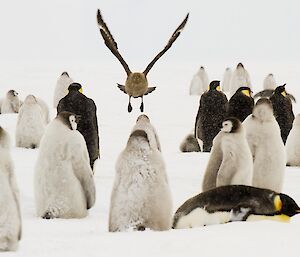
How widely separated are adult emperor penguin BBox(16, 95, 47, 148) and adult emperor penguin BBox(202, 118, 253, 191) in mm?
5366

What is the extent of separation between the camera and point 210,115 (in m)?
11.3

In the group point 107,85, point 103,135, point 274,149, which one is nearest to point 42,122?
point 103,135

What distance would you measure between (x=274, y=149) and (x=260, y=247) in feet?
10.9

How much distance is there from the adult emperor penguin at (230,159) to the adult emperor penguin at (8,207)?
2.27 metres

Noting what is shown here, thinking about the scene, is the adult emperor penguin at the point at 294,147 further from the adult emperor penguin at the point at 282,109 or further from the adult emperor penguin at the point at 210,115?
the adult emperor penguin at the point at 210,115

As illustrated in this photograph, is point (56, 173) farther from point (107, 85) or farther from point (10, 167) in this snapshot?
point (107, 85)

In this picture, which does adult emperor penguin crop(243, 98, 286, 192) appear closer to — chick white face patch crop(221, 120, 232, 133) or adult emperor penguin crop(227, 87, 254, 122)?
chick white face patch crop(221, 120, 232, 133)

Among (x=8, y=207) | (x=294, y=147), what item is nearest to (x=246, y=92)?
(x=294, y=147)

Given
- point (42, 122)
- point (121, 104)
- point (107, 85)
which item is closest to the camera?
point (42, 122)

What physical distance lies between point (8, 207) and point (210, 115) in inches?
297

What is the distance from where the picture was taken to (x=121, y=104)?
63.8ft

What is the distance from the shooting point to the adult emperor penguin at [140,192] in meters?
4.64

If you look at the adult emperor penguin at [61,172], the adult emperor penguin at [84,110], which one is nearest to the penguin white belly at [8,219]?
the adult emperor penguin at [61,172]

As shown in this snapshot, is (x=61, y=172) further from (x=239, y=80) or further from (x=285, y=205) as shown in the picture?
(x=239, y=80)
